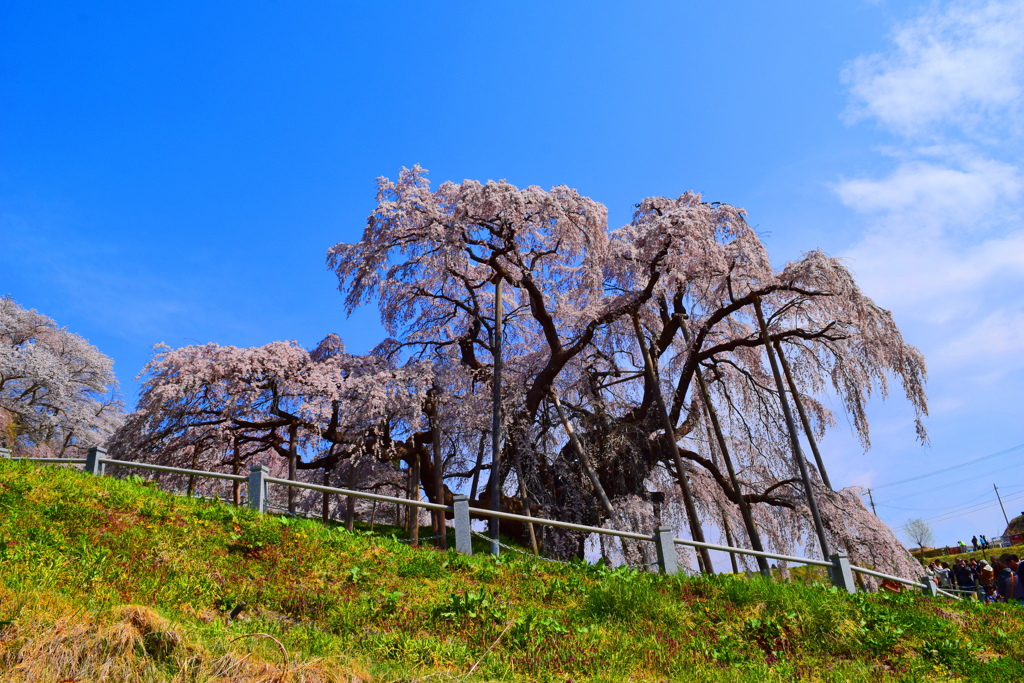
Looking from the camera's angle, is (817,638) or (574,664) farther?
(817,638)

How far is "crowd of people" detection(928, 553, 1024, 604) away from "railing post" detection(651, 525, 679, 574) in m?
5.64

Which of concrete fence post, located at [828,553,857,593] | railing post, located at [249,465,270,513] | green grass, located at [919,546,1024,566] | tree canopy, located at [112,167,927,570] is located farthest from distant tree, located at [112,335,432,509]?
green grass, located at [919,546,1024,566]

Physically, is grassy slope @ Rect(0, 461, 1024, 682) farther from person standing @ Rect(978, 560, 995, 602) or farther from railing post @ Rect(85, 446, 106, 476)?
person standing @ Rect(978, 560, 995, 602)

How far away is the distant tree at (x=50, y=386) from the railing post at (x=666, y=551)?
30.8 m

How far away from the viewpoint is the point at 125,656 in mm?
4855

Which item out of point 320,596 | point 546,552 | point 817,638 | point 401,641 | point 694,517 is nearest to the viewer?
point 401,641

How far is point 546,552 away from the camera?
2266cm

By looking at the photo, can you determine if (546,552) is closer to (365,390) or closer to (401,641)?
(365,390)

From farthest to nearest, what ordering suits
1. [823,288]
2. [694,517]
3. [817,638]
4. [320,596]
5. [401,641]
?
[823,288] → [694,517] → [817,638] → [320,596] → [401,641]

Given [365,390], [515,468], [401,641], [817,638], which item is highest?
[365,390]

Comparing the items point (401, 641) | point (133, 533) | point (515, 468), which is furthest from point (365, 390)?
point (401, 641)

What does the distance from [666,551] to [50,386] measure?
1434 inches

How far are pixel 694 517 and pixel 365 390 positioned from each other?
36.9 ft

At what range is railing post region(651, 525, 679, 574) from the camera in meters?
10.4
